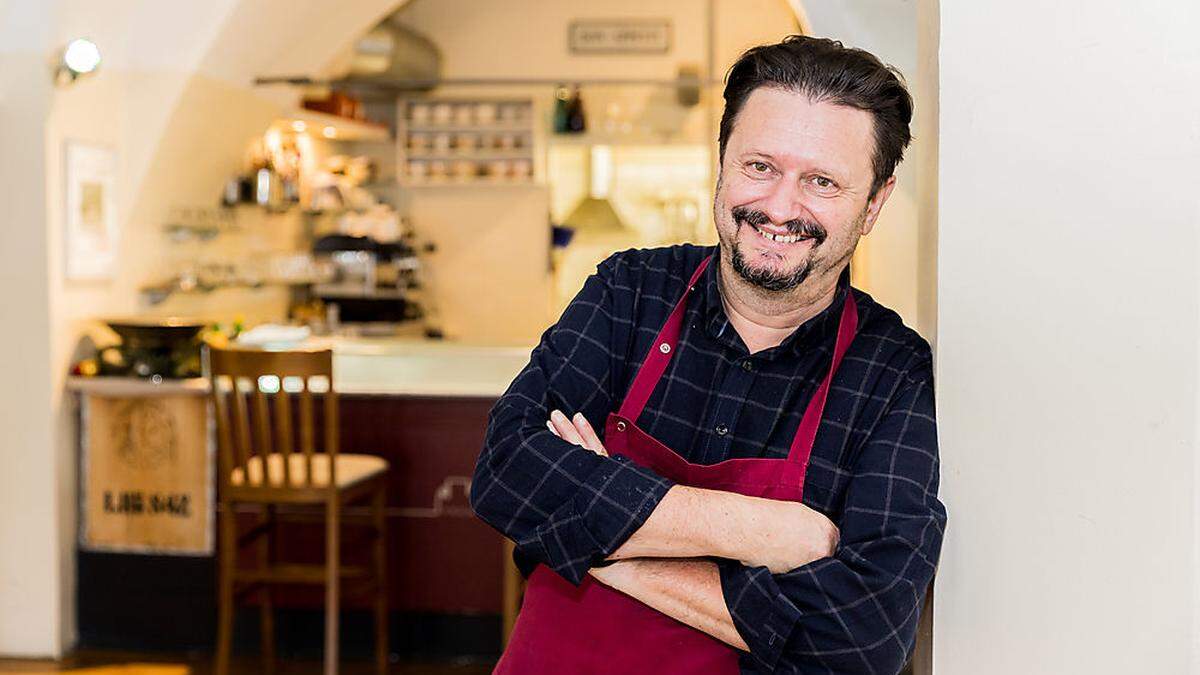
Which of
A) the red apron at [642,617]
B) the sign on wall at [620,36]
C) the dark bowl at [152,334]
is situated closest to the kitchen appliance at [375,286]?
the sign on wall at [620,36]

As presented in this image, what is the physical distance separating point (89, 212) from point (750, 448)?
4.26 m

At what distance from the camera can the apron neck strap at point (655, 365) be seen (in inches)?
77.2

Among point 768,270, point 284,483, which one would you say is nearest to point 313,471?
point 284,483

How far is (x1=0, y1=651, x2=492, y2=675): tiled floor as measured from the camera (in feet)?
16.7

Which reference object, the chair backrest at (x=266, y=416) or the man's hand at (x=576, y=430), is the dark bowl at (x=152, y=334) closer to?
the chair backrest at (x=266, y=416)

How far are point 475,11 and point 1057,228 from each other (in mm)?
7350

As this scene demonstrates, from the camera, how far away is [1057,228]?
1.86 meters

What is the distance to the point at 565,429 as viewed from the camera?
191 cm

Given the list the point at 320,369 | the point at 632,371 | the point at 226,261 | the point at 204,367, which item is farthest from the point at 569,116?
the point at 632,371

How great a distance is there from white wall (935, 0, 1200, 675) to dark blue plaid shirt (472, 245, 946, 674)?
13 centimetres

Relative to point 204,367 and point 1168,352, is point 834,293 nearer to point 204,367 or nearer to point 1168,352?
point 1168,352

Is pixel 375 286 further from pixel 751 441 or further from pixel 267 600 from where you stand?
pixel 751 441

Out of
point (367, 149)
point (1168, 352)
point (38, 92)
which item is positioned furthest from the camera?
point (367, 149)

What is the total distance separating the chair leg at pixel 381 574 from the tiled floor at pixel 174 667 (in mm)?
93
